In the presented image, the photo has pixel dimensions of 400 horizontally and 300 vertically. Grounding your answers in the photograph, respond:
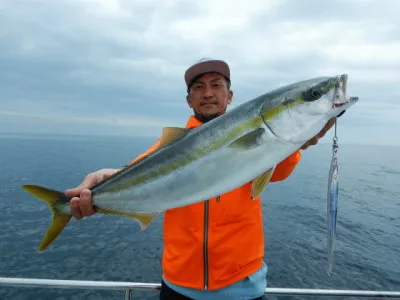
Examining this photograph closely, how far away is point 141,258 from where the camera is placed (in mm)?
20672

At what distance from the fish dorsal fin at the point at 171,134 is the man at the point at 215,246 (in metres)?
0.95

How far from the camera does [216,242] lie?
12.4ft

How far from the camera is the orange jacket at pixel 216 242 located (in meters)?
3.74

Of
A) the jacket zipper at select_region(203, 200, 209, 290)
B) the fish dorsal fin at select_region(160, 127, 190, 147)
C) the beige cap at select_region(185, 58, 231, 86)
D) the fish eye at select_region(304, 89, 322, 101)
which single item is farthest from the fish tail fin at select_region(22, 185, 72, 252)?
the fish eye at select_region(304, 89, 322, 101)

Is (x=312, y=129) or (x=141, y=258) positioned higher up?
(x=312, y=129)

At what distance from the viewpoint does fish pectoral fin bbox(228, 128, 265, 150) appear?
3283 mm

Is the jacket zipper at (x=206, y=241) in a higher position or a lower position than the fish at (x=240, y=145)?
lower

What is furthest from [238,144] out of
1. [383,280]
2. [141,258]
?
[383,280]

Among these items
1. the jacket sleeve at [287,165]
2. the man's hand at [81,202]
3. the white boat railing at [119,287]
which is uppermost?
the jacket sleeve at [287,165]

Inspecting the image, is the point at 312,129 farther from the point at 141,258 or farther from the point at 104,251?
the point at 104,251

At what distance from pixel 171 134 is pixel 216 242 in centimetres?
154

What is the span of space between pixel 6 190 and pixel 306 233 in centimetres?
3856

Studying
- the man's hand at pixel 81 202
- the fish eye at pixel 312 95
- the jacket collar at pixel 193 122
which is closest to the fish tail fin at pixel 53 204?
the man's hand at pixel 81 202

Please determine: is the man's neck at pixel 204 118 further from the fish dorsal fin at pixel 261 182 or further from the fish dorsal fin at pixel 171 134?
the fish dorsal fin at pixel 261 182
